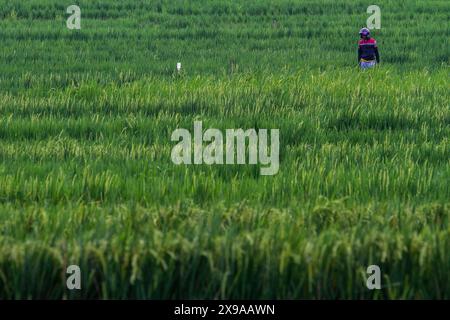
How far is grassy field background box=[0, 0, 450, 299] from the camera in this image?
396cm

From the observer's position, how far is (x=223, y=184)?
225 inches

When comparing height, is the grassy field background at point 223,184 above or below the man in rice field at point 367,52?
below

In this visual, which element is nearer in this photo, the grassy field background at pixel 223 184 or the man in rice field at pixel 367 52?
the grassy field background at pixel 223 184

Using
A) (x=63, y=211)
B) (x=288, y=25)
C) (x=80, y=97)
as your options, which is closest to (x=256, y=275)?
(x=63, y=211)

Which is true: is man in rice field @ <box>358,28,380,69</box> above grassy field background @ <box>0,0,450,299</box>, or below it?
above

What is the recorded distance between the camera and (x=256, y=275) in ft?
13.1

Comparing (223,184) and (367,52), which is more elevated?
(367,52)

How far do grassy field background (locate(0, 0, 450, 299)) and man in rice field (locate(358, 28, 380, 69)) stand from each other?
1.27ft

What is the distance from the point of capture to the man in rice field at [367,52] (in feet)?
46.6

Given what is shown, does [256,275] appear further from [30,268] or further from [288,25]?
[288,25]

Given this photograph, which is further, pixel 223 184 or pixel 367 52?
pixel 367 52

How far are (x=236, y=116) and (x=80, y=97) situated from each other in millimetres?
2548

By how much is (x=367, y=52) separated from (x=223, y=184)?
359 inches

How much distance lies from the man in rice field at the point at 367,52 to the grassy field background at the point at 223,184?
0.39 meters
